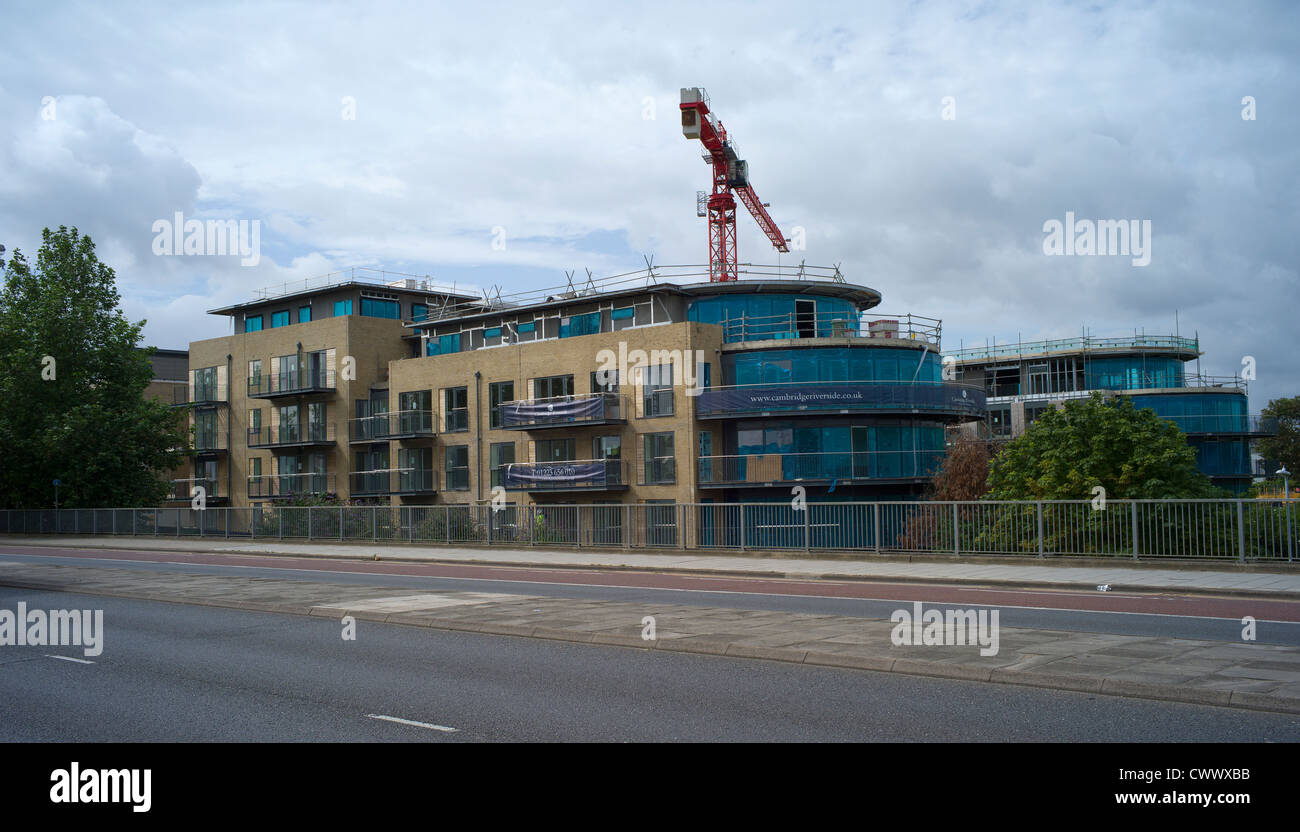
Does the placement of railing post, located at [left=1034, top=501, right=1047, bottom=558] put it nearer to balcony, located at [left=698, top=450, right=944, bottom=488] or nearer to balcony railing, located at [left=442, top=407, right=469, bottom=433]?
balcony, located at [left=698, top=450, right=944, bottom=488]

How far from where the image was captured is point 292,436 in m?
56.5

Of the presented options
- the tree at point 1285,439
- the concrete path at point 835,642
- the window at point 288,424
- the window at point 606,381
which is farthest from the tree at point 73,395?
the tree at point 1285,439

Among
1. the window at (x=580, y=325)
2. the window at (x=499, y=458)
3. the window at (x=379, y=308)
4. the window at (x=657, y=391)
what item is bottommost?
the window at (x=499, y=458)

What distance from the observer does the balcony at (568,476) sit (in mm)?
43406

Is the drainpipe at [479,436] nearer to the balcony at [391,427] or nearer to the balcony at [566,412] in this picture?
the balcony at [566,412]

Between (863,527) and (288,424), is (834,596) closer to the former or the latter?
(863,527)

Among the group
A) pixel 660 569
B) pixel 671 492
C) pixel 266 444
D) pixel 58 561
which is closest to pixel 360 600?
pixel 660 569

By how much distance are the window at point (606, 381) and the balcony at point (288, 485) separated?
17.8 m

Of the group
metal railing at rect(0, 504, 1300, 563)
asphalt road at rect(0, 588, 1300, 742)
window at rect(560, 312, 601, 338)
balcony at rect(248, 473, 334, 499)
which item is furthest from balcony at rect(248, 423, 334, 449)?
asphalt road at rect(0, 588, 1300, 742)

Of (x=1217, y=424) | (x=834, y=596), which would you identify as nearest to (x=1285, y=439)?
(x=1217, y=424)

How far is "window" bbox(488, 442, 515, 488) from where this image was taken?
4744 cm

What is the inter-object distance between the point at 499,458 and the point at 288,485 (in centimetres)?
1574
